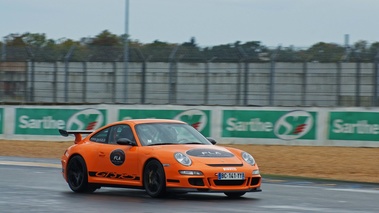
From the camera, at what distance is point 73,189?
1435 cm

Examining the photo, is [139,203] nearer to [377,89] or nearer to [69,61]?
[377,89]

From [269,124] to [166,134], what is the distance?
43.7 feet

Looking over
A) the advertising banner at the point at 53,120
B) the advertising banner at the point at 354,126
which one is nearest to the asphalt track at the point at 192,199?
the advertising banner at the point at 354,126

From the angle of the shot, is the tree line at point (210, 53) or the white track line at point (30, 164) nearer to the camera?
the white track line at point (30, 164)

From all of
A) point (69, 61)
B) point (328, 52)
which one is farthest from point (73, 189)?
point (69, 61)

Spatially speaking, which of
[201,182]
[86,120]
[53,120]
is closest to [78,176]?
[201,182]

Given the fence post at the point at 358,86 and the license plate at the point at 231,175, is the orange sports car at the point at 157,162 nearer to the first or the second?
the license plate at the point at 231,175

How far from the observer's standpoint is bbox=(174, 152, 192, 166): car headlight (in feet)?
41.8

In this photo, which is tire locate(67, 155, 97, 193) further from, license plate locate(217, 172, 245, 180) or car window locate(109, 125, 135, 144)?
license plate locate(217, 172, 245, 180)

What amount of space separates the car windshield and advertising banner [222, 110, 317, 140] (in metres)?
12.6

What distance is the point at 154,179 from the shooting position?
42.8 feet

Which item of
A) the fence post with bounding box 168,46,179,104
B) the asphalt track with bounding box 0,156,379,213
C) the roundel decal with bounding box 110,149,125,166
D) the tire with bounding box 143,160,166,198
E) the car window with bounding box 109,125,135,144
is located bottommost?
the asphalt track with bounding box 0,156,379,213

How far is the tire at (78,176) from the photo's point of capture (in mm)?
14234

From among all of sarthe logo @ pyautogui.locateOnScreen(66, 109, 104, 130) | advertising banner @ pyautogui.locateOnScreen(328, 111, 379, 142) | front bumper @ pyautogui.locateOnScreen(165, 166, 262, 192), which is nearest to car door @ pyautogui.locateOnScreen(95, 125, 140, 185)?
front bumper @ pyautogui.locateOnScreen(165, 166, 262, 192)
